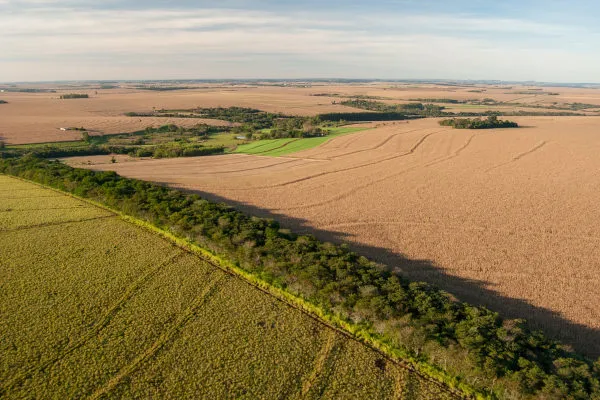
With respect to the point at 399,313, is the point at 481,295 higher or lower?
lower

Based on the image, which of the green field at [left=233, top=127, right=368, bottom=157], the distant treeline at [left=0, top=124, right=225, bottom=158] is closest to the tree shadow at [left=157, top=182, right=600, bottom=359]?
the green field at [left=233, top=127, right=368, bottom=157]

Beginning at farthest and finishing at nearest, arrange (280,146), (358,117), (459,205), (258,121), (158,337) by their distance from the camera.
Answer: (358,117) < (258,121) < (280,146) < (459,205) < (158,337)

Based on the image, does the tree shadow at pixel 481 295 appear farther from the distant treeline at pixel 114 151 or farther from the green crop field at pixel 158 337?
the distant treeline at pixel 114 151

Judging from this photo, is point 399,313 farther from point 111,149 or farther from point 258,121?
point 258,121

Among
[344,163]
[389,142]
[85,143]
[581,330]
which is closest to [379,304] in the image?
[581,330]

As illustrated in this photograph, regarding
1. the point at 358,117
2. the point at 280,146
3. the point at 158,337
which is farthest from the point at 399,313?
the point at 358,117

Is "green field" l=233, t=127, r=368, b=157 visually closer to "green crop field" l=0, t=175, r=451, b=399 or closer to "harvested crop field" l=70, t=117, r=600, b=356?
"harvested crop field" l=70, t=117, r=600, b=356

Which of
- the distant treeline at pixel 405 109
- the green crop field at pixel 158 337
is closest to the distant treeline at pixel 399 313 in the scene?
the green crop field at pixel 158 337
